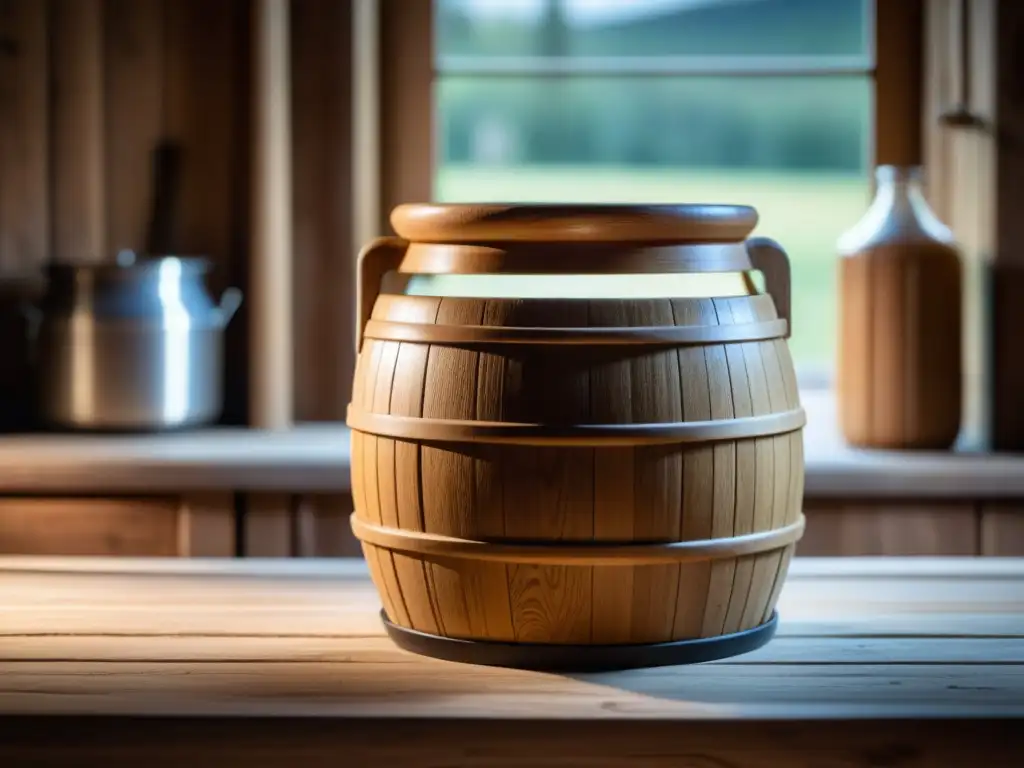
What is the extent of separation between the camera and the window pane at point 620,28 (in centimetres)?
285

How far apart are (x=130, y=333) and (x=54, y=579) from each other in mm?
1048

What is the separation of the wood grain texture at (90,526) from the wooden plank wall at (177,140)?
0.39 meters

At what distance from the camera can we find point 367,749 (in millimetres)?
1060

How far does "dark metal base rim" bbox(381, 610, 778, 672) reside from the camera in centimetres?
120

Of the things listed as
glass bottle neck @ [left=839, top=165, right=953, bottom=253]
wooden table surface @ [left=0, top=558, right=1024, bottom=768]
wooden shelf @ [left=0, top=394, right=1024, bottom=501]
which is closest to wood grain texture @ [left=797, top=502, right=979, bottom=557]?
wooden shelf @ [left=0, top=394, right=1024, bottom=501]

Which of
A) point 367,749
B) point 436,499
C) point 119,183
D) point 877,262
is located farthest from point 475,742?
point 119,183

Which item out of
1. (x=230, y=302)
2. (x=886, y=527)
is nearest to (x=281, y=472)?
(x=230, y=302)

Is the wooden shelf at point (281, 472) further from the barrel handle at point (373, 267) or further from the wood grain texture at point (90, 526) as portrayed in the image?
the barrel handle at point (373, 267)

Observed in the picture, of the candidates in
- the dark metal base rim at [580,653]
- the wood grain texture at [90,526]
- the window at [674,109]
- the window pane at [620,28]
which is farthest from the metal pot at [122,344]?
the dark metal base rim at [580,653]

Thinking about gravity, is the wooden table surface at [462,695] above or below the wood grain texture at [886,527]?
above

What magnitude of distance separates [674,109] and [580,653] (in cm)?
184

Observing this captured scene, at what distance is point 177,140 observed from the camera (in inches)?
110

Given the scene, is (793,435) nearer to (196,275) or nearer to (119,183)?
(196,275)

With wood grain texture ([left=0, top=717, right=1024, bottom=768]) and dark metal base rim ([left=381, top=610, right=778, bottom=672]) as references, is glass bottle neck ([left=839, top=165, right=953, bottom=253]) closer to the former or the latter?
dark metal base rim ([left=381, top=610, right=778, bottom=672])
